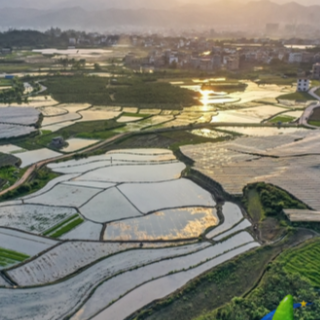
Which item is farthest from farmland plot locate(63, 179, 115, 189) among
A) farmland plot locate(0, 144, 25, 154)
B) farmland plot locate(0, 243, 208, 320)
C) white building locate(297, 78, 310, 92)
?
white building locate(297, 78, 310, 92)

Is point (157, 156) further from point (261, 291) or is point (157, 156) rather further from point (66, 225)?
point (261, 291)

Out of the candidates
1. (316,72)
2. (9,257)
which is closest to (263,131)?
A: (9,257)

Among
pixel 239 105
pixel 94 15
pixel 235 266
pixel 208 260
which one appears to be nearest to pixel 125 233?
pixel 208 260

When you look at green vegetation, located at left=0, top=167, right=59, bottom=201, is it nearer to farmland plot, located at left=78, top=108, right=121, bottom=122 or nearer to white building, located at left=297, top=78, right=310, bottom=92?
farmland plot, located at left=78, top=108, right=121, bottom=122

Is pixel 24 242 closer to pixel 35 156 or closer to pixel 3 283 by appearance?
pixel 3 283

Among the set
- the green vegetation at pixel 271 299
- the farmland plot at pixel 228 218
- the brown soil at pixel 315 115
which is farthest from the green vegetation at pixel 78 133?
the green vegetation at pixel 271 299

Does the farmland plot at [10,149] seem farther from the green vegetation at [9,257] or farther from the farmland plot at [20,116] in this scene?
the green vegetation at [9,257]
